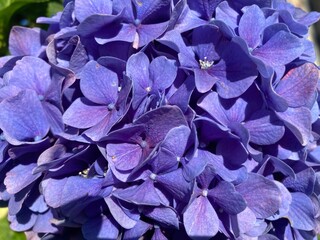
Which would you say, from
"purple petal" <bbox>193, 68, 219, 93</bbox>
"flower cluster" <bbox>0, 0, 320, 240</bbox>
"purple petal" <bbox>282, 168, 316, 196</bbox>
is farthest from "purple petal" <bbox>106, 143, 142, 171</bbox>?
"purple petal" <bbox>282, 168, 316, 196</bbox>

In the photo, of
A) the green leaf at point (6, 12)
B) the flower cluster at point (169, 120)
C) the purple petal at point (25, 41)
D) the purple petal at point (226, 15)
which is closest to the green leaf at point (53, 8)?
the green leaf at point (6, 12)

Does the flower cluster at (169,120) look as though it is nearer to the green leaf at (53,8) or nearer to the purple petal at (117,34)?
the purple petal at (117,34)

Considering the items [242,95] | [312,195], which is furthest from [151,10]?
[312,195]

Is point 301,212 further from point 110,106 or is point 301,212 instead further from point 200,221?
point 110,106

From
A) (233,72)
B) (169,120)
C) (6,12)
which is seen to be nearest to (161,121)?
(169,120)

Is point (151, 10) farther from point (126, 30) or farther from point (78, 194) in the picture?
point (78, 194)

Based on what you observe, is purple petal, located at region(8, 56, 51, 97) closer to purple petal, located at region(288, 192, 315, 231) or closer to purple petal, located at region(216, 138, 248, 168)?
purple petal, located at region(216, 138, 248, 168)
